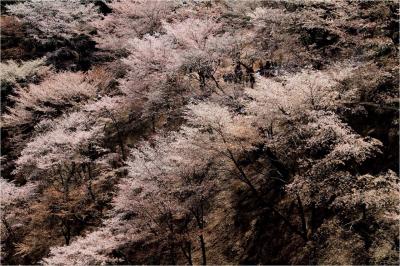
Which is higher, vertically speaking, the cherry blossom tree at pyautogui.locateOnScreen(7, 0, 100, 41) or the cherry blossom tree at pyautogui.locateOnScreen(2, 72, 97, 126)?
the cherry blossom tree at pyautogui.locateOnScreen(7, 0, 100, 41)

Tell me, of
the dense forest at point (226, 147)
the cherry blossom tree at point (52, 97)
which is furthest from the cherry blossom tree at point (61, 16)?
the cherry blossom tree at point (52, 97)

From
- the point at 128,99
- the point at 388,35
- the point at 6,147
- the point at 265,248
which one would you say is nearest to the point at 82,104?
the point at 128,99

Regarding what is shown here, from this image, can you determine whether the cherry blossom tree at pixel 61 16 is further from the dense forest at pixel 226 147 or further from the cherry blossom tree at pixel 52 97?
the cherry blossom tree at pixel 52 97

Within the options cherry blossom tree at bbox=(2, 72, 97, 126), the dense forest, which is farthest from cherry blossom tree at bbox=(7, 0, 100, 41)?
cherry blossom tree at bbox=(2, 72, 97, 126)

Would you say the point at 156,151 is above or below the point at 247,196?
above

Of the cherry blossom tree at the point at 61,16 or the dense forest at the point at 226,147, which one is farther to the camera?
the cherry blossom tree at the point at 61,16

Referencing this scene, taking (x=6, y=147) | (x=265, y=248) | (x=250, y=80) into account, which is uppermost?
(x=250, y=80)

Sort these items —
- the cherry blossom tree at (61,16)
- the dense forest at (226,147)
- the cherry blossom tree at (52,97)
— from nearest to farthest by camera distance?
the dense forest at (226,147) → the cherry blossom tree at (52,97) → the cherry blossom tree at (61,16)

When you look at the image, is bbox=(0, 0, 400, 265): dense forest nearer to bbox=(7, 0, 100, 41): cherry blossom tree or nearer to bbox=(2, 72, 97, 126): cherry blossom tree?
bbox=(2, 72, 97, 126): cherry blossom tree

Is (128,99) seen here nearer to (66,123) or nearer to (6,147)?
(66,123)
